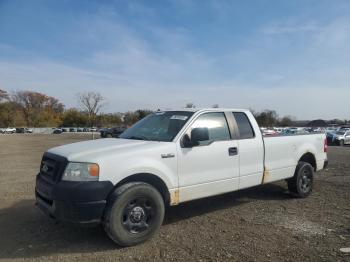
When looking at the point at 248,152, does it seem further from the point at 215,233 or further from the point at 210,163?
the point at 215,233

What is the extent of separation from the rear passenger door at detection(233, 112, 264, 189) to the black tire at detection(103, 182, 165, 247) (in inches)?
71.7

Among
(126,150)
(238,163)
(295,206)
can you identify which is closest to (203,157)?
(238,163)

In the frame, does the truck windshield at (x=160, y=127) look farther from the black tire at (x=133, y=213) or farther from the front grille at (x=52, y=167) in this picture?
the front grille at (x=52, y=167)

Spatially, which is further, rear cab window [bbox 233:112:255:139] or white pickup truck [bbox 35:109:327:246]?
rear cab window [bbox 233:112:255:139]

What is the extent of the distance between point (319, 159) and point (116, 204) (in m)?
5.33

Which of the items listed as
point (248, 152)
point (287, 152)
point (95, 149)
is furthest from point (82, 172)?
point (287, 152)

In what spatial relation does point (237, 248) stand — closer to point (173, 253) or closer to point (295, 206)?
point (173, 253)

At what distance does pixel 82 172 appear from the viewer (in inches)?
173

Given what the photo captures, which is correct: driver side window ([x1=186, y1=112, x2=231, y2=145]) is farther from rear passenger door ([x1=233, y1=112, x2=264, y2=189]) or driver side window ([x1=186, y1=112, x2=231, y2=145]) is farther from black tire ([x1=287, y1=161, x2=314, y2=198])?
black tire ([x1=287, y1=161, x2=314, y2=198])

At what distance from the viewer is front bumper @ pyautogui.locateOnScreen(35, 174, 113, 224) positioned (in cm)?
425

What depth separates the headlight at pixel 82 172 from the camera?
14.3 ft

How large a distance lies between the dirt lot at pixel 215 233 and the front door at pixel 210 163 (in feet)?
1.94

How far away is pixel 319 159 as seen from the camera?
25.9 ft

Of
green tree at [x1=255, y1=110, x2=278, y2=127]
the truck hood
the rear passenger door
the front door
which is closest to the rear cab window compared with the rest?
the rear passenger door
